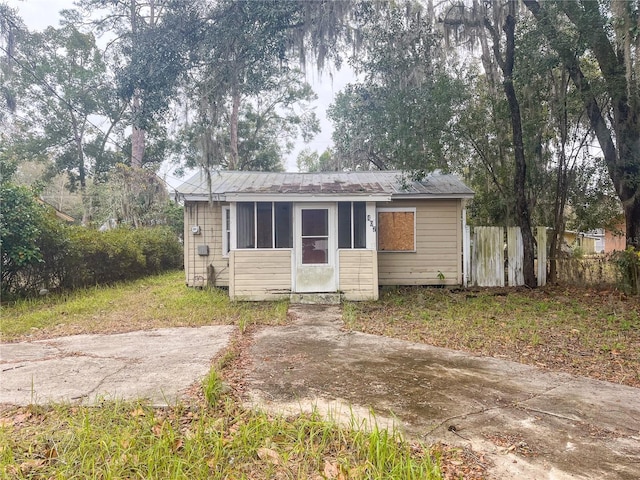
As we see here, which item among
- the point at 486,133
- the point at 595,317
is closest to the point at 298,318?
the point at 595,317

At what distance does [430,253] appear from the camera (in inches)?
388

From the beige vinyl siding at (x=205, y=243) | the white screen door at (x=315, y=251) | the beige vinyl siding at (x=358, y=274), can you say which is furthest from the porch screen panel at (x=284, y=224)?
the beige vinyl siding at (x=205, y=243)

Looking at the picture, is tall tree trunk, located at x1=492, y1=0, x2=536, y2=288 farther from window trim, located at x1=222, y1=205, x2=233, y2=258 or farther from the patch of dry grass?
window trim, located at x1=222, y1=205, x2=233, y2=258

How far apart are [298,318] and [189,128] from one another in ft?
13.6

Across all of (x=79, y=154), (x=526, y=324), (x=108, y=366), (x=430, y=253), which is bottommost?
(x=526, y=324)

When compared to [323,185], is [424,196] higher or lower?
lower

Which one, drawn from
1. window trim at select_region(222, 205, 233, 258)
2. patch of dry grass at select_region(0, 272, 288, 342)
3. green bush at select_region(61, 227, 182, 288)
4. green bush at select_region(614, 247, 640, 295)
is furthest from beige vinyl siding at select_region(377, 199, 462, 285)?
green bush at select_region(61, 227, 182, 288)

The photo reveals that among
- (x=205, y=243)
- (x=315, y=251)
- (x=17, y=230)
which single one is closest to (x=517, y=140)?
(x=315, y=251)

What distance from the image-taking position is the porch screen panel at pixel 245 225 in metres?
8.16

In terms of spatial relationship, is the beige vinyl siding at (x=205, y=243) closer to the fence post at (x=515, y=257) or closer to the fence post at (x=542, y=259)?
the fence post at (x=515, y=257)

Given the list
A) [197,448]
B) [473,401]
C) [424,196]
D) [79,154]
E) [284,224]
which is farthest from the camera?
[79,154]

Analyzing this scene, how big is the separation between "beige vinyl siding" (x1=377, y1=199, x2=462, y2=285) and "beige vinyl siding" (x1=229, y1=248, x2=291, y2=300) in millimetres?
2842

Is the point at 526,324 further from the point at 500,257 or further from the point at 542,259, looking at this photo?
the point at 542,259

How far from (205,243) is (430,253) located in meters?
5.79
